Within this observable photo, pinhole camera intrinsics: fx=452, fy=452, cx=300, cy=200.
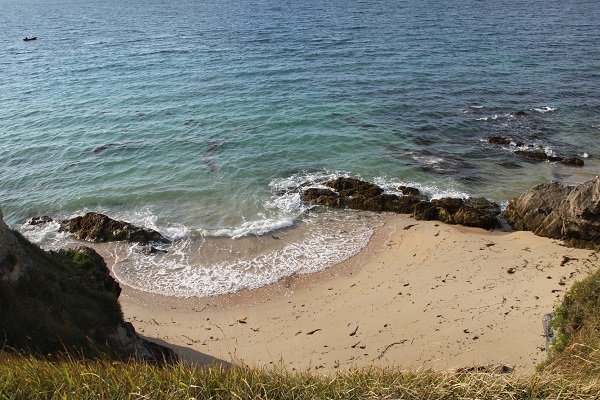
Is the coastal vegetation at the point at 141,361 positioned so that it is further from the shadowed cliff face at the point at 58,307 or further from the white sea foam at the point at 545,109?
the white sea foam at the point at 545,109

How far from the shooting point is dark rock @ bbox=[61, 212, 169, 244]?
21.9m

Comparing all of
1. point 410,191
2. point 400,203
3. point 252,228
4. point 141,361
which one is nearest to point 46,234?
point 252,228

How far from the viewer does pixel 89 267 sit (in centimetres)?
1398

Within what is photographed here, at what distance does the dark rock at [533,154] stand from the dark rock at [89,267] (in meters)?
24.7

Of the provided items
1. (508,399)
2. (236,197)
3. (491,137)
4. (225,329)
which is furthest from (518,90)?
(508,399)

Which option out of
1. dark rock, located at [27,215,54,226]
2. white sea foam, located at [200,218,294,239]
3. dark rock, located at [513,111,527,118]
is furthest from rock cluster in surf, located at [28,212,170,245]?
dark rock, located at [513,111,527,118]

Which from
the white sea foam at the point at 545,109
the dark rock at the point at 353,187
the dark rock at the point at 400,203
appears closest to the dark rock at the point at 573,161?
the white sea foam at the point at 545,109

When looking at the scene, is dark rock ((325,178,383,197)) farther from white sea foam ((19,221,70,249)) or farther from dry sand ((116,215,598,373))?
white sea foam ((19,221,70,249))

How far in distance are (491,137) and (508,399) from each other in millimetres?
26878

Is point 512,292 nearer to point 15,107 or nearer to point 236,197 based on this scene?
point 236,197

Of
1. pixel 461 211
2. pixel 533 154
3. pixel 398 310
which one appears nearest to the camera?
pixel 398 310

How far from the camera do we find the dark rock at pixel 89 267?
13.4 meters

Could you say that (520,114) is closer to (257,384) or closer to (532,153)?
(532,153)

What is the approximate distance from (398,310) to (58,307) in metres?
10.8
